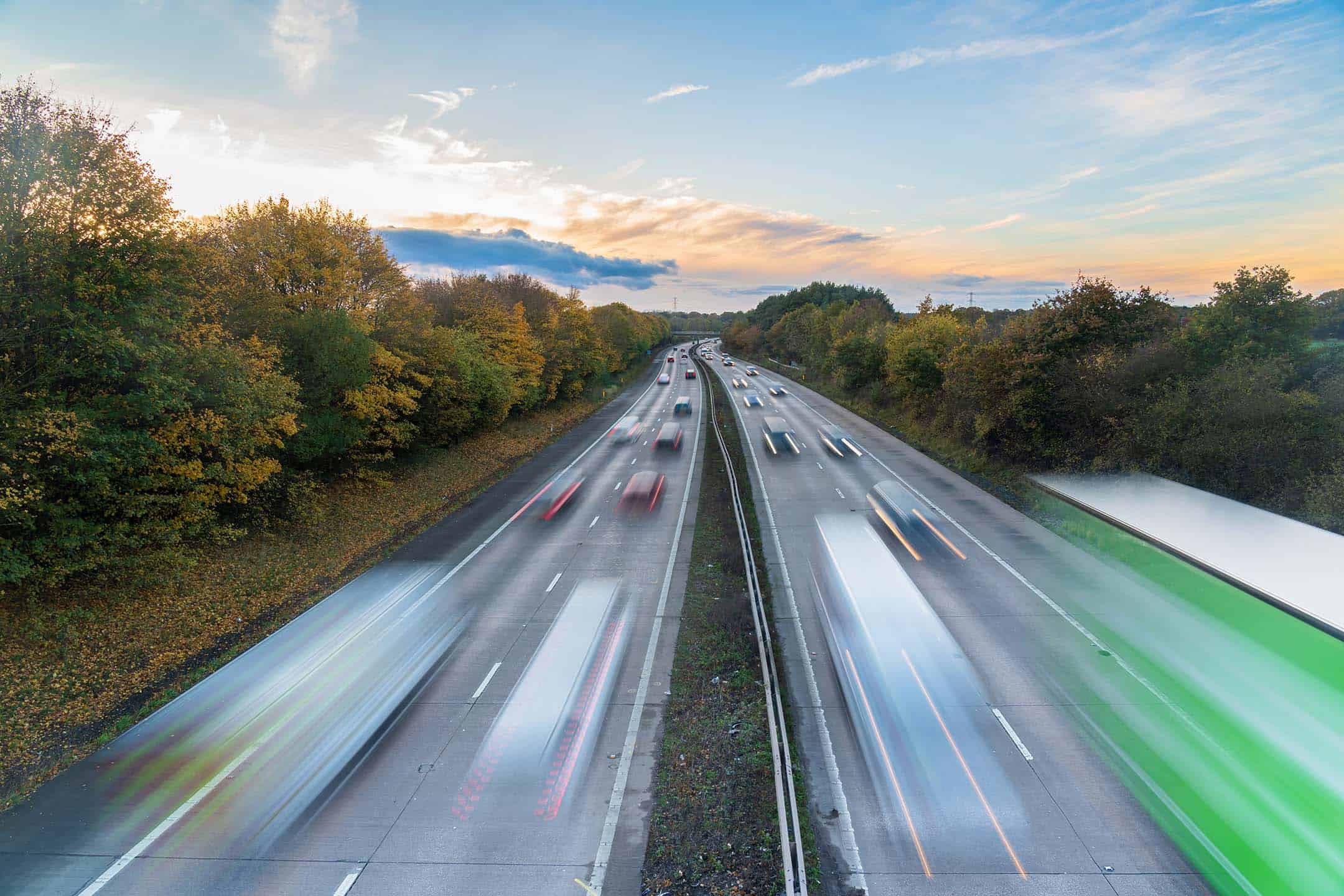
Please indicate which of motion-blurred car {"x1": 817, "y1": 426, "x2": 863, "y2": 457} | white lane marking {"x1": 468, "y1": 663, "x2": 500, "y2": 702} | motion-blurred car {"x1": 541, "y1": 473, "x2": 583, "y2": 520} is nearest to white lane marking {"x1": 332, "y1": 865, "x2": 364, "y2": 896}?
white lane marking {"x1": 468, "y1": 663, "x2": 500, "y2": 702}

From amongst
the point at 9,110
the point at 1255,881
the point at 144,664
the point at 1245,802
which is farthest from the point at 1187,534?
the point at 9,110

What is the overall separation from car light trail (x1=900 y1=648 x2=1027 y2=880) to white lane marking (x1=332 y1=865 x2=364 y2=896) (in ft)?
29.2

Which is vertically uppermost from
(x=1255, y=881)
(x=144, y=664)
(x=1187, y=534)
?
(x=1187, y=534)

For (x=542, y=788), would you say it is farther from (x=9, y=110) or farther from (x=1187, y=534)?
(x=1187, y=534)

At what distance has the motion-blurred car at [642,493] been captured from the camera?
90.4 ft

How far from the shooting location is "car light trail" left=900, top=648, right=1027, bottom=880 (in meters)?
8.77

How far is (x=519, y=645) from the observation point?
15.2 meters

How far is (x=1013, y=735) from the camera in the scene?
11.4m

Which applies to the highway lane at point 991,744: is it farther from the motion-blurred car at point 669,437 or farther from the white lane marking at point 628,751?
the motion-blurred car at point 669,437

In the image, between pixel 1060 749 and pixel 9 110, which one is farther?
pixel 9 110

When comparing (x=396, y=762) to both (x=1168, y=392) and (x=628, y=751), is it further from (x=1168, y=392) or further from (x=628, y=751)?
(x=1168, y=392)

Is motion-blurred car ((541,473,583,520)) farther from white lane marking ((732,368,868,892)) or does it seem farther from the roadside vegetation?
white lane marking ((732,368,868,892))

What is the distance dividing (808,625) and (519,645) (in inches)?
283

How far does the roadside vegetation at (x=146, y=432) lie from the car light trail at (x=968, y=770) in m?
15.2
